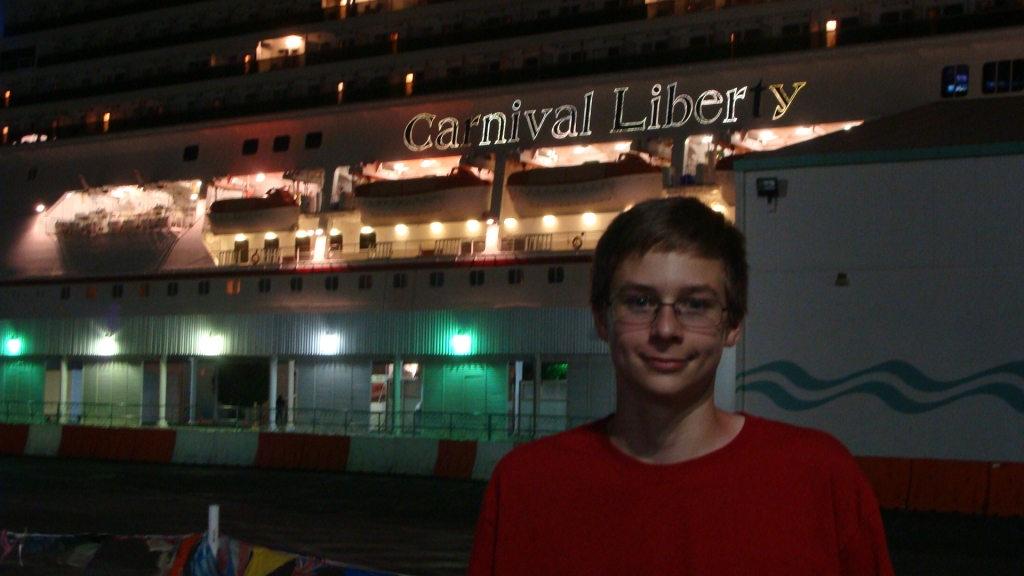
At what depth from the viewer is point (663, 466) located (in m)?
2.72

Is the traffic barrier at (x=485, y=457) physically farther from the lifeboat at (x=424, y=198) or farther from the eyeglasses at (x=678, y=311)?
the eyeglasses at (x=678, y=311)

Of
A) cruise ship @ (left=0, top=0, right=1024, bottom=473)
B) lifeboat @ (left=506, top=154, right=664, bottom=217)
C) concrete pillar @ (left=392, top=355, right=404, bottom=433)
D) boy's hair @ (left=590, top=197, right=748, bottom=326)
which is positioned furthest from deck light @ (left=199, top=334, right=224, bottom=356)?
boy's hair @ (left=590, top=197, right=748, bottom=326)

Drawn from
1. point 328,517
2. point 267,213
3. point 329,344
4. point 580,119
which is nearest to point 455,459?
point 328,517

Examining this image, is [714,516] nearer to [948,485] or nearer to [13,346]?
[948,485]

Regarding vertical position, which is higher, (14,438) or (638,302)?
(638,302)

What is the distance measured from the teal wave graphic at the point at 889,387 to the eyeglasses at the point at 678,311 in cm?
1772

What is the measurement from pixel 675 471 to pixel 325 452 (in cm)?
2590

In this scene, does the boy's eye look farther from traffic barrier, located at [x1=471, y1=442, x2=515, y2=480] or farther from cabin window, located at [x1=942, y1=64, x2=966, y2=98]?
cabin window, located at [x1=942, y1=64, x2=966, y2=98]

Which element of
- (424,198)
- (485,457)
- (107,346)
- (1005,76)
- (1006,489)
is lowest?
(485,457)

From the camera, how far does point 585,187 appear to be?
3762 cm

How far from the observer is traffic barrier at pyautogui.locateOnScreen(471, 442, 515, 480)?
25.4m

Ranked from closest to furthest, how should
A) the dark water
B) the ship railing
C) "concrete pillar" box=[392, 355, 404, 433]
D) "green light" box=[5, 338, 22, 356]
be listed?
1. the dark water
2. the ship railing
3. "concrete pillar" box=[392, 355, 404, 433]
4. "green light" box=[5, 338, 22, 356]

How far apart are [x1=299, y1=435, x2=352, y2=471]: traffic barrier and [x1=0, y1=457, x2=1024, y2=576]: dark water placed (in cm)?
43

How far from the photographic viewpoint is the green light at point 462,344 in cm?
3539
